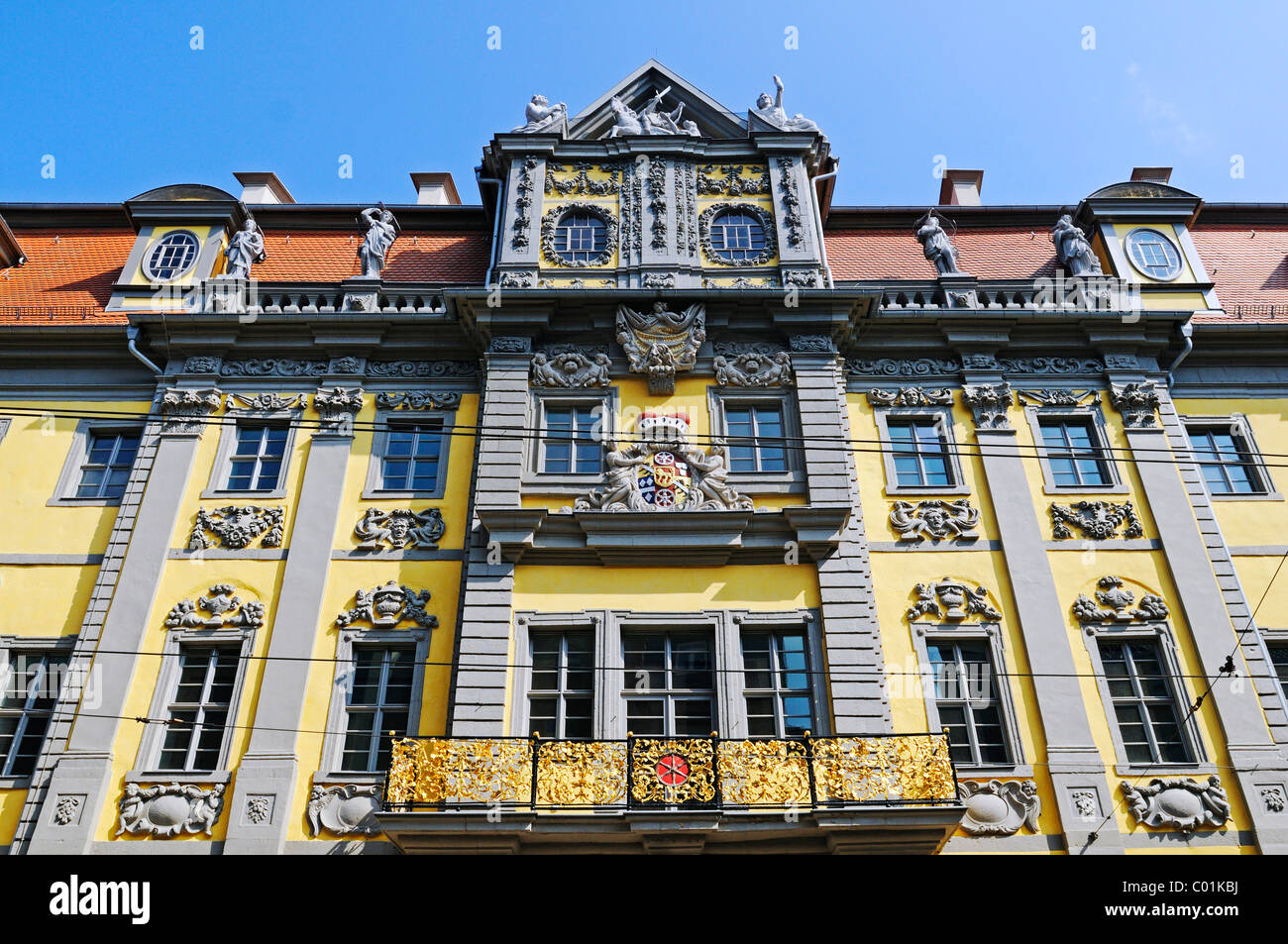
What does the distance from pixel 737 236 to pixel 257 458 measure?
9809 millimetres

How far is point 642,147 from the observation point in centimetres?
2178

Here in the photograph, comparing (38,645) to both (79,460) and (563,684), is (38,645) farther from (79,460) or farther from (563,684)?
(563,684)

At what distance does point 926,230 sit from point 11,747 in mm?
18290

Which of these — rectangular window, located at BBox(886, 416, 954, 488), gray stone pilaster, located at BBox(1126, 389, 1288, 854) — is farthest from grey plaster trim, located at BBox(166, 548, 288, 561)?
gray stone pilaster, located at BBox(1126, 389, 1288, 854)

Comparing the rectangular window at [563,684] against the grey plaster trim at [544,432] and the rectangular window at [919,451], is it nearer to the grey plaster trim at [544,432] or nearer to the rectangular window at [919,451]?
the grey plaster trim at [544,432]

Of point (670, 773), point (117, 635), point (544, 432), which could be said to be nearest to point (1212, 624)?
point (670, 773)

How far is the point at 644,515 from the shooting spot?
16.8 metres

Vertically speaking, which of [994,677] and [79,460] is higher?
[79,460]

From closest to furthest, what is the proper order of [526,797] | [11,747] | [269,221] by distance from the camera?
[526,797]
[11,747]
[269,221]
